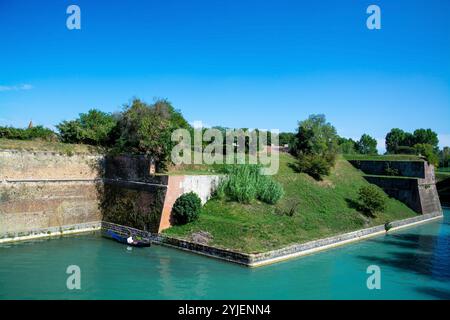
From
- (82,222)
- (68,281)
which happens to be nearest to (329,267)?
(68,281)

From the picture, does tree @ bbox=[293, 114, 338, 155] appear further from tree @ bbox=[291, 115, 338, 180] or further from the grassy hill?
the grassy hill

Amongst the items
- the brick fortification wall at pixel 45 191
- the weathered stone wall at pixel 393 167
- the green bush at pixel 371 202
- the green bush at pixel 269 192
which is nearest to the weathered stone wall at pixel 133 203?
the brick fortification wall at pixel 45 191

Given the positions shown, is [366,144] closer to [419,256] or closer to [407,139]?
[407,139]

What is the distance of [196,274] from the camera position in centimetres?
1463

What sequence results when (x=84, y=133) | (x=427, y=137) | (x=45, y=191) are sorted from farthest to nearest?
(x=427, y=137)
(x=84, y=133)
(x=45, y=191)

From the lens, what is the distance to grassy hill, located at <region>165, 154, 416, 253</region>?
1803 cm

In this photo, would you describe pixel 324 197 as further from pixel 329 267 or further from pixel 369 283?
pixel 369 283

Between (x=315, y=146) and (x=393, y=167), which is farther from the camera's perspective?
(x=393, y=167)

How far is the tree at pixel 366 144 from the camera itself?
80.2 meters

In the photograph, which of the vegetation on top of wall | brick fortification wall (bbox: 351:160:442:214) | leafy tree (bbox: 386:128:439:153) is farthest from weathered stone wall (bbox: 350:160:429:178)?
leafy tree (bbox: 386:128:439:153)

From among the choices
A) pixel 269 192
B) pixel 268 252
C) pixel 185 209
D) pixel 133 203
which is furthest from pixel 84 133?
pixel 268 252

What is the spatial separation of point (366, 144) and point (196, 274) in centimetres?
7489

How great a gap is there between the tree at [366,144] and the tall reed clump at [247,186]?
6238 cm

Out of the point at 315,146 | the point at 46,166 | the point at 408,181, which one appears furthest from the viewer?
the point at 315,146
